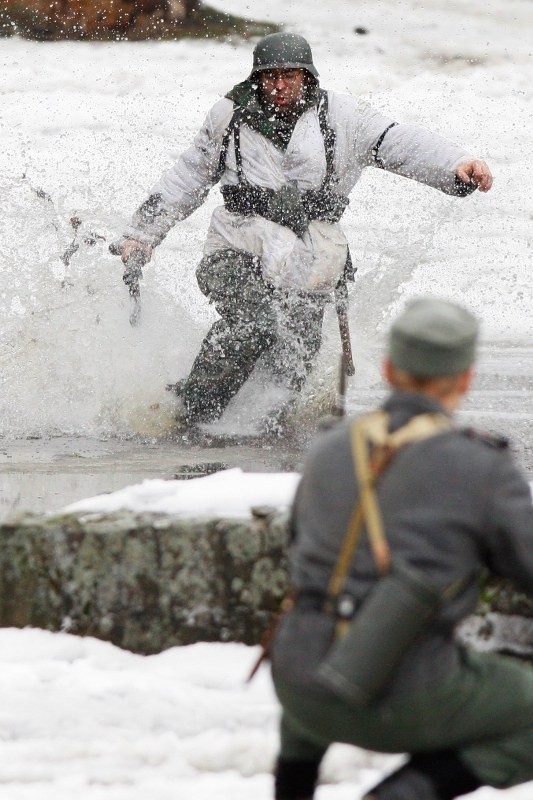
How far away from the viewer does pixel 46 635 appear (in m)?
3.50

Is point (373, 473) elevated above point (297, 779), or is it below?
above

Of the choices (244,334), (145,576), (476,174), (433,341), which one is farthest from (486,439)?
(244,334)

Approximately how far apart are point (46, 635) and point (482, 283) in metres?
10.4

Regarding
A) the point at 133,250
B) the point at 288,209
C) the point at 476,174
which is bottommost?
the point at 133,250

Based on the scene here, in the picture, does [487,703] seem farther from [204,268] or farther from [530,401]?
[530,401]

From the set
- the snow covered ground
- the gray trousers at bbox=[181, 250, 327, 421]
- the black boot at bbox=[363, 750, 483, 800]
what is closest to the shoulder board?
the black boot at bbox=[363, 750, 483, 800]

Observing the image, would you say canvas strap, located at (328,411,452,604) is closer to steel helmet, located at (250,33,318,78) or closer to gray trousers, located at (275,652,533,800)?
gray trousers, located at (275,652,533,800)

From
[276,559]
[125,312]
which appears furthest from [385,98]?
[276,559]

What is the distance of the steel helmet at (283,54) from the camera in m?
6.19

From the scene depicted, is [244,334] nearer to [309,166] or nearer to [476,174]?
[309,166]

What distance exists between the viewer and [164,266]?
12.8m

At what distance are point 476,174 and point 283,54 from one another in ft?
3.36

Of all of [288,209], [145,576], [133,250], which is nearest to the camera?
[145,576]

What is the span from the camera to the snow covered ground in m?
3.09
